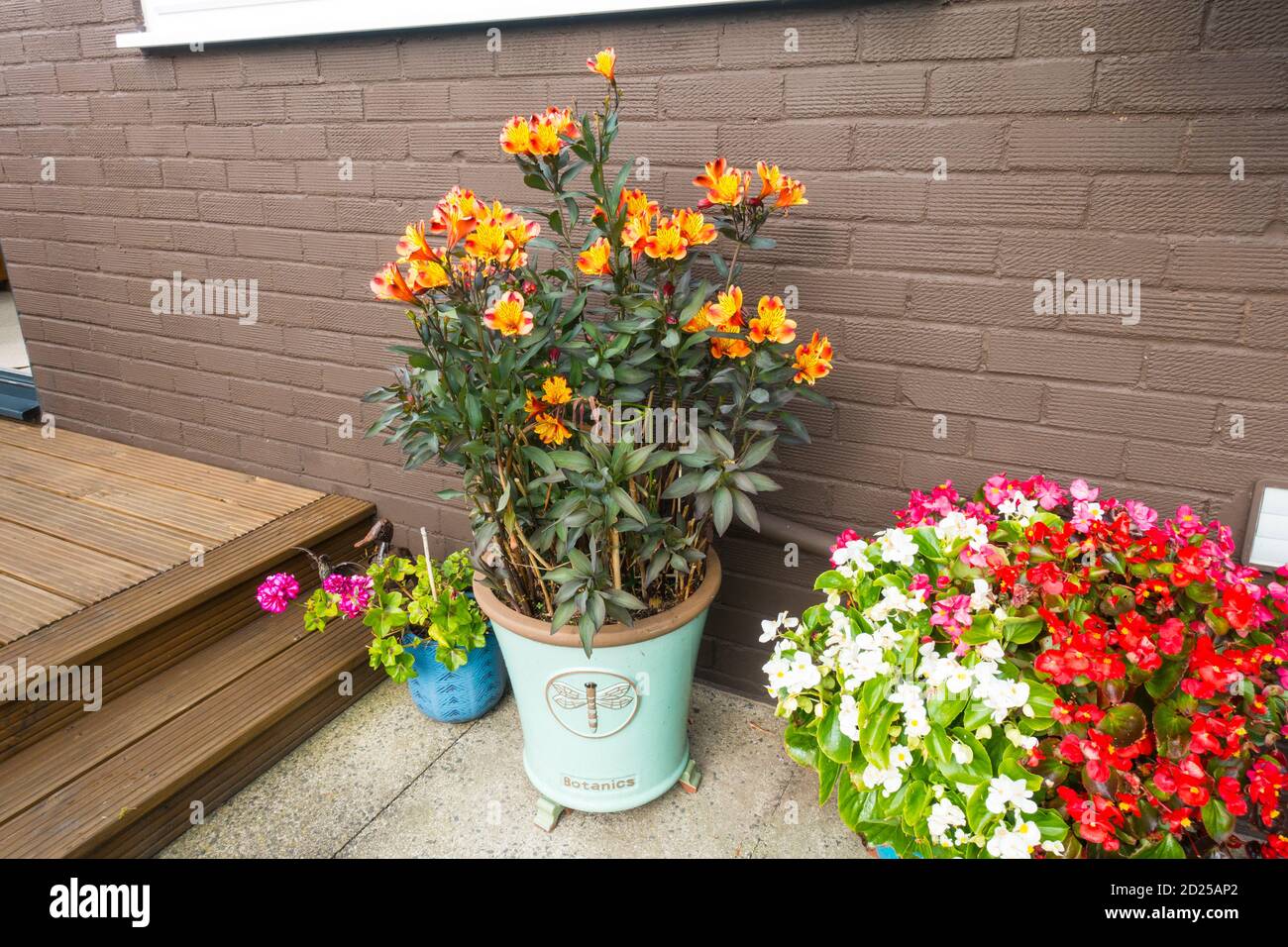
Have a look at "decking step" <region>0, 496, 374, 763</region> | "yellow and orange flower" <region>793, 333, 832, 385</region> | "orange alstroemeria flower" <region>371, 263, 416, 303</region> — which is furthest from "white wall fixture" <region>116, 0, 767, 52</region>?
"decking step" <region>0, 496, 374, 763</region>

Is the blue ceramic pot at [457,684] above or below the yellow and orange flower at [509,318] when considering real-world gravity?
below

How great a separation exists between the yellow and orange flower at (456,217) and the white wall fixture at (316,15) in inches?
25.8

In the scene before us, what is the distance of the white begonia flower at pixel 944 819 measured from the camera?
53.0 inches

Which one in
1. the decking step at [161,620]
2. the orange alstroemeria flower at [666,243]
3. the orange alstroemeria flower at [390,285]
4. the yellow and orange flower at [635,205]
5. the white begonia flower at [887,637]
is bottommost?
the decking step at [161,620]

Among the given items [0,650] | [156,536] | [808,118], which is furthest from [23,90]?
[808,118]

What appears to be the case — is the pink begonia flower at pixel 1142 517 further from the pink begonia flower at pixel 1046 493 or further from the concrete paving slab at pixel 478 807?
the concrete paving slab at pixel 478 807

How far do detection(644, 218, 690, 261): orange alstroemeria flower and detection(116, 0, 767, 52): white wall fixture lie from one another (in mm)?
575

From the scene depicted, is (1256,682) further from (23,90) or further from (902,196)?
(23,90)

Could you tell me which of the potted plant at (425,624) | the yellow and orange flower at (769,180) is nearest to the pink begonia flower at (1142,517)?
the yellow and orange flower at (769,180)

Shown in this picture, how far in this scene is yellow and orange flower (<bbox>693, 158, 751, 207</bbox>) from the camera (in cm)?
151

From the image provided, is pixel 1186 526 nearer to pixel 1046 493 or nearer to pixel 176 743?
pixel 1046 493

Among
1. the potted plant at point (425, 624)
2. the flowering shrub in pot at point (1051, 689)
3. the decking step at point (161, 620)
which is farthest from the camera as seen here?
the potted plant at point (425, 624)

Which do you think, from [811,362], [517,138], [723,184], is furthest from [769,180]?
[517,138]

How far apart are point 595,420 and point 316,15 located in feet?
4.67
